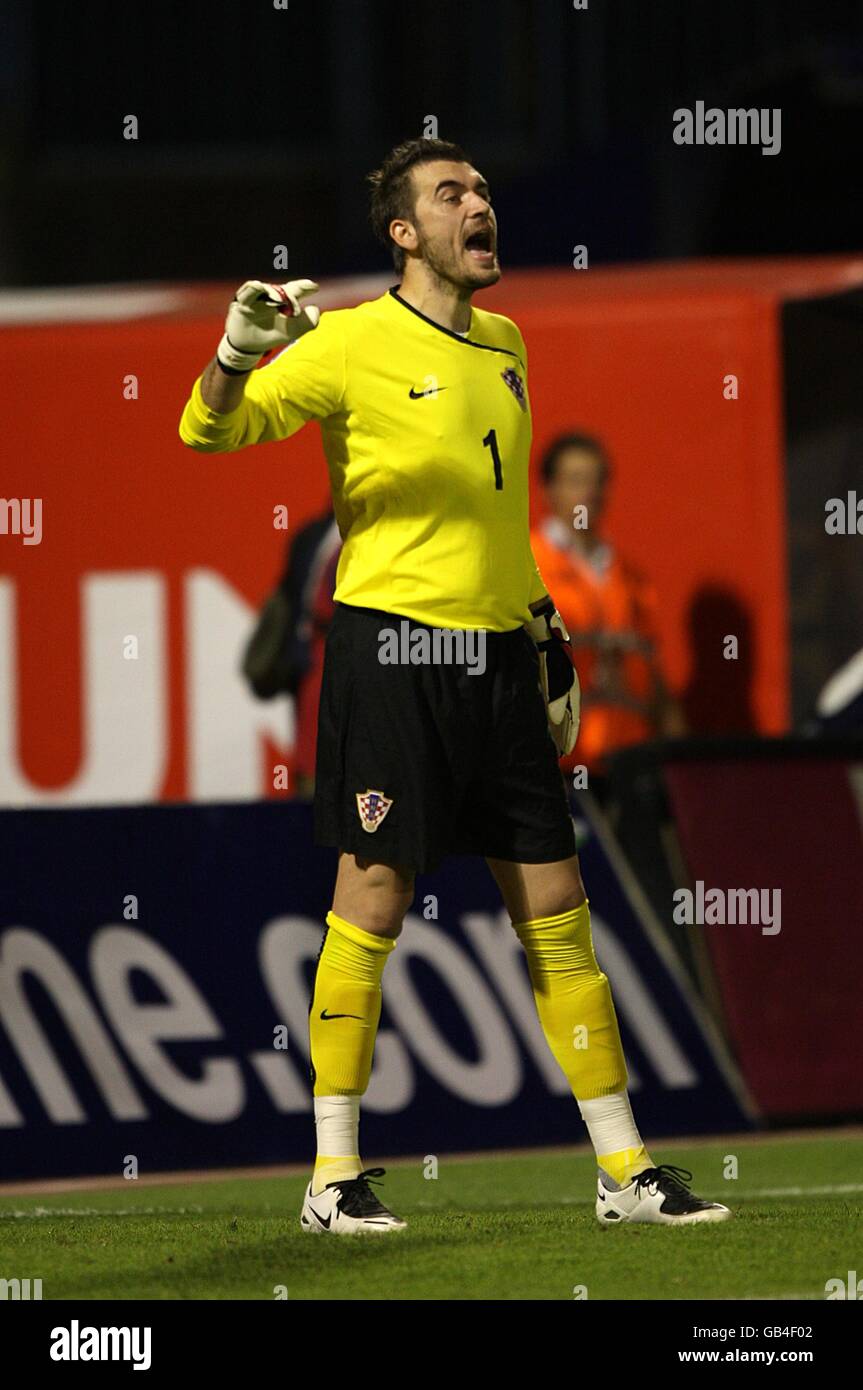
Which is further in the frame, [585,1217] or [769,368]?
[769,368]

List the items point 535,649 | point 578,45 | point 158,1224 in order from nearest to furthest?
point 535,649 → point 158,1224 → point 578,45

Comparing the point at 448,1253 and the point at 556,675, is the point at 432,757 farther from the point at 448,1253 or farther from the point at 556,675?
the point at 448,1253

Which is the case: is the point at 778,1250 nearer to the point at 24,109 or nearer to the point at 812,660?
the point at 812,660

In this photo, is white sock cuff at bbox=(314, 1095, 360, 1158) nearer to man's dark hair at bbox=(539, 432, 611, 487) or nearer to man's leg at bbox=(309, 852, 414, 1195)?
man's leg at bbox=(309, 852, 414, 1195)

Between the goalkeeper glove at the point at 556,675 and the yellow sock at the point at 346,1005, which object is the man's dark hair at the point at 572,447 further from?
the yellow sock at the point at 346,1005

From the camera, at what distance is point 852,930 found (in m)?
8.58

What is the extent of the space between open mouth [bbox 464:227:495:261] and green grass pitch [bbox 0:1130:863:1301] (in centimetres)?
211

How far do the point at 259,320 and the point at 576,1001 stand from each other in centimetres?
162

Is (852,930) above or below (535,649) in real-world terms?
below

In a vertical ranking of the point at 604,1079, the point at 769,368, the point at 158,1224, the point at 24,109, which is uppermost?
the point at 24,109

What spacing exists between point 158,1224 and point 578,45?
14.3 m

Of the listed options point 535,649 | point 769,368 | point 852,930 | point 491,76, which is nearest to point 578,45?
point 491,76

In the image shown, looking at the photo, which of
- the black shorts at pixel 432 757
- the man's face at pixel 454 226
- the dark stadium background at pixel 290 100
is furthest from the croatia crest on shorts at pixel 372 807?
the dark stadium background at pixel 290 100

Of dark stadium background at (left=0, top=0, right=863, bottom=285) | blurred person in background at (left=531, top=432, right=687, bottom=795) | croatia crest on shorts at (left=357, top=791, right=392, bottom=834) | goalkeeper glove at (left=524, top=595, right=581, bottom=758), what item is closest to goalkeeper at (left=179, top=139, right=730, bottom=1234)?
croatia crest on shorts at (left=357, top=791, right=392, bottom=834)
